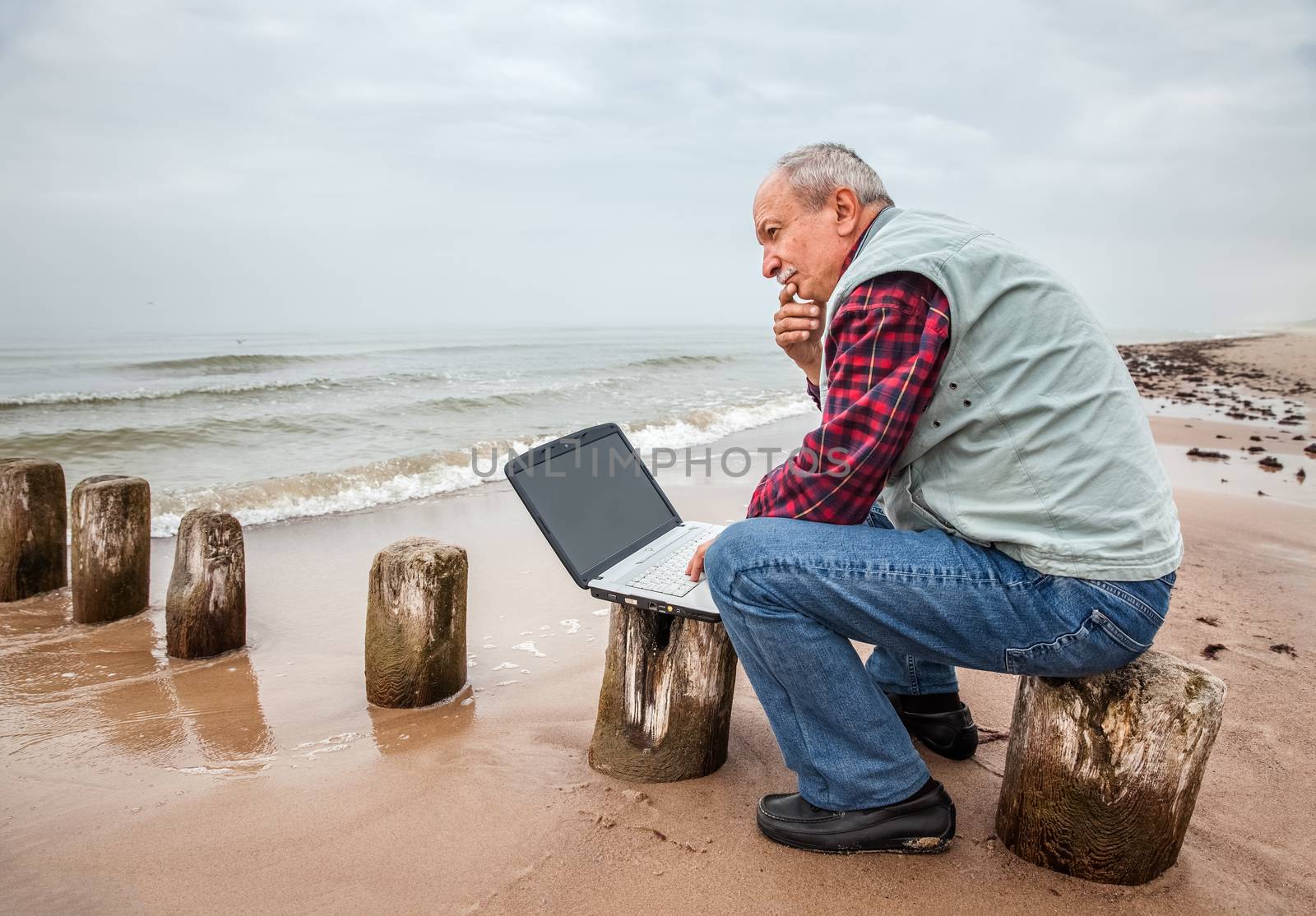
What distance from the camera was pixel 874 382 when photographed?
217 cm

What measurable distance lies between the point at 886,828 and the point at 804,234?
191 cm

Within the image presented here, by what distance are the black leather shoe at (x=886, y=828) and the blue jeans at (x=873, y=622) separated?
3 cm

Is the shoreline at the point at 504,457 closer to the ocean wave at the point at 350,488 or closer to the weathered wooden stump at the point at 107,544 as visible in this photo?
the ocean wave at the point at 350,488

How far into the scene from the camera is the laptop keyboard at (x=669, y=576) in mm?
2949

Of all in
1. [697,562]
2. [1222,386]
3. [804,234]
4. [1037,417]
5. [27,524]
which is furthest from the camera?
[1222,386]

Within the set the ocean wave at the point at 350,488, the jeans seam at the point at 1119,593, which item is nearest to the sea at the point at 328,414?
the ocean wave at the point at 350,488

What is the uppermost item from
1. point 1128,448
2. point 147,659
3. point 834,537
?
point 1128,448

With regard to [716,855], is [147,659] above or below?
below

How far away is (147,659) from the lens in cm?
468

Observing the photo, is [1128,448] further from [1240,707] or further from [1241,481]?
[1241,481]

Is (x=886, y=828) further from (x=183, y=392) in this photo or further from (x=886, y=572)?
(x=183, y=392)

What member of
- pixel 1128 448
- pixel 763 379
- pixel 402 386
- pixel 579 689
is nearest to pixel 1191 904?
pixel 1128 448

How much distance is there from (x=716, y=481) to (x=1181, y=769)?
7533 mm

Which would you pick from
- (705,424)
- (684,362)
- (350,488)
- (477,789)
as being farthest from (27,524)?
(684,362)
